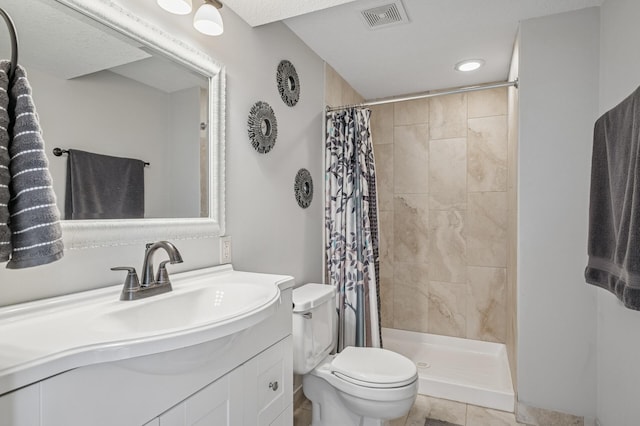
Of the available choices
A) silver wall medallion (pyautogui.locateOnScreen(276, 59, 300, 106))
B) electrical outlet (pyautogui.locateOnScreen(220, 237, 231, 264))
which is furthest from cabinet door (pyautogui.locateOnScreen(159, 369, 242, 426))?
silver wall medallion (pyautogui.locateOnScreen(276, 59, 300, 106))

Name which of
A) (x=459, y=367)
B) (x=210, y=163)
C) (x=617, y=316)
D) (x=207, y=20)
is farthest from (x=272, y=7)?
(x=459, y=367)

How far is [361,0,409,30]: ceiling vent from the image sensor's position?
1.87 m

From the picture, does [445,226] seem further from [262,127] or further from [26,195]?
[26,195]

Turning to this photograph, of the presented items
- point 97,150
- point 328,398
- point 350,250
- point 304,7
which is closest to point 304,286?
point 350,250

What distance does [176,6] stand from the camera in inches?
50.7

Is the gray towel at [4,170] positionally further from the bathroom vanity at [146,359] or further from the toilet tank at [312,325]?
the toilet tank at [312,325]

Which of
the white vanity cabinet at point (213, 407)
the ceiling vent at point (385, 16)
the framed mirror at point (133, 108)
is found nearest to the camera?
the white vanity cabinet at point (213, 407)

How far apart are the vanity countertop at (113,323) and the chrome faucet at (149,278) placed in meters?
0.03

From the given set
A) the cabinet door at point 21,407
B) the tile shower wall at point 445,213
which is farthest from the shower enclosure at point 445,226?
the cabinet door at point 21,407

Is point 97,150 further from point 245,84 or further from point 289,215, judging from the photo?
point 289,215

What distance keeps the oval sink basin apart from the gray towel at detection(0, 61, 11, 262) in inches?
13.4

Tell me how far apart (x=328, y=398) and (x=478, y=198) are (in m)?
2.09

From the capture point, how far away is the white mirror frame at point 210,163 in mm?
1083

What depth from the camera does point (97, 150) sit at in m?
1.15
